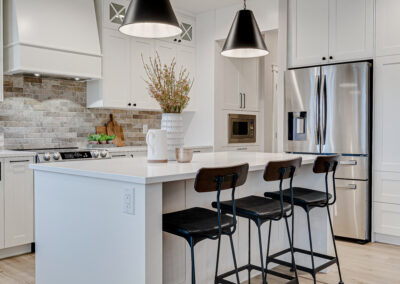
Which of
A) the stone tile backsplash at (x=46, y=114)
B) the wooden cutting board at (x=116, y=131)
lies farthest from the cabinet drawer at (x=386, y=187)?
the stone tile backsplash at (x=46, y=114)

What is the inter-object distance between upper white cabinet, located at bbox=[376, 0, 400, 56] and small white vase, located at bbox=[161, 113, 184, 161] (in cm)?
235

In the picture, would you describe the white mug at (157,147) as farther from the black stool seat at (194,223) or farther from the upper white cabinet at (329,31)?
the upper white cabinet at (329,31)

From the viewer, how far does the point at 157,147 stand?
2.47 metres

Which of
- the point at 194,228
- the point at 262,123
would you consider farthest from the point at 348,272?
the point at 262,123

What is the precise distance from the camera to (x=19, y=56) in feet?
12.1

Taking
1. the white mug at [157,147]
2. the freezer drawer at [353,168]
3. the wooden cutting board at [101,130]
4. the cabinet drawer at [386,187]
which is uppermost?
the wooden cutting board at [101,130]

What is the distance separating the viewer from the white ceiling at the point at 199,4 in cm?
497

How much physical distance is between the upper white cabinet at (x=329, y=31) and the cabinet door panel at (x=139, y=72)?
1.78 meters

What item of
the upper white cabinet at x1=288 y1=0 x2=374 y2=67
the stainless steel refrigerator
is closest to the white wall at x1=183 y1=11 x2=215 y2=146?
the upper white cabinet at x1=288 y1=0 x2=374 y2=67

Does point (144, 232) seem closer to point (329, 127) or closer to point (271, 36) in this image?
point (329, 127)

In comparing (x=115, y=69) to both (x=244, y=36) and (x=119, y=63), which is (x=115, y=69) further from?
(x=244, y=36)

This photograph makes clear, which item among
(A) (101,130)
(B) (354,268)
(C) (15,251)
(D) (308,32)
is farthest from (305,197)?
(A) (101,130)

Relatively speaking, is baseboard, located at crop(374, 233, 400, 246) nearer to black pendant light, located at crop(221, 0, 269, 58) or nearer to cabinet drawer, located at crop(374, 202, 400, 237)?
cabinet drawer, located at crop(374, 202, 400, 237)

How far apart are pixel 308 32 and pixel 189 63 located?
5.90 feet
